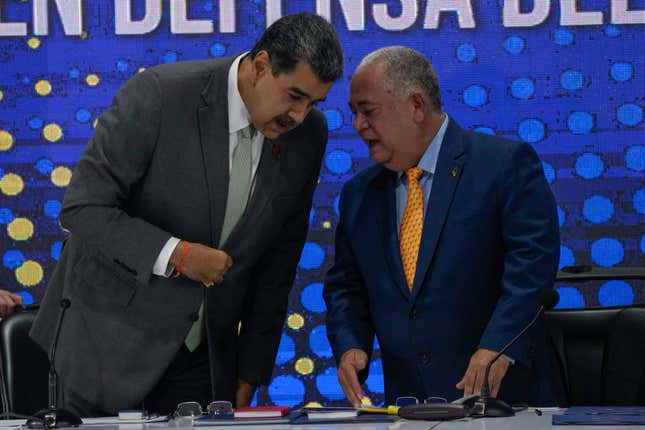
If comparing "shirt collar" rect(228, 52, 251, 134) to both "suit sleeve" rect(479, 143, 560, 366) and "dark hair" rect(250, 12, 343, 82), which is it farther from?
"suit sleeve" rect(479, 143, 560, 366)

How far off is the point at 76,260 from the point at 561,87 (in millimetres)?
1873

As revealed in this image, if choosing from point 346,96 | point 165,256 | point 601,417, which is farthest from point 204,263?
point 346,96

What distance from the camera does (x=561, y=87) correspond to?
12.0 ft

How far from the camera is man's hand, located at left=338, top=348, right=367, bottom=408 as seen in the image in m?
2.57

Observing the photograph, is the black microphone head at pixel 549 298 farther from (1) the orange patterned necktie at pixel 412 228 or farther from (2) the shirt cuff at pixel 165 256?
(2) the shirt cuff at pixel 165 256

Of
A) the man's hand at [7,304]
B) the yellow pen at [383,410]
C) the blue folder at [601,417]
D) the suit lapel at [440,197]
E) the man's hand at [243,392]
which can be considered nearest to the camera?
the blue folder at [601,417]

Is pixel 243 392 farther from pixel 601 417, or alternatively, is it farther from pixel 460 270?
pixel 601 417

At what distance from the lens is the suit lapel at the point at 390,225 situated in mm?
2732

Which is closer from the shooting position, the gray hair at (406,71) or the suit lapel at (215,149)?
the suit lapel at (215,149)

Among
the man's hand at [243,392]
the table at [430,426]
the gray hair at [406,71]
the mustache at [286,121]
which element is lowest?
the man's hand at [243,392]

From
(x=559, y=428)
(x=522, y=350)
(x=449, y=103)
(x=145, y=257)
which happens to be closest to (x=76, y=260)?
(x=145, y=257)

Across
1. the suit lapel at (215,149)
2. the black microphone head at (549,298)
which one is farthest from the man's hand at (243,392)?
the black microphone head at (549,298)

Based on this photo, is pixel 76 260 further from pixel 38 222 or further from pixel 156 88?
pixel 38 222

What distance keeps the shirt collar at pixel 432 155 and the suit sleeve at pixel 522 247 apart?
0.67 feet
